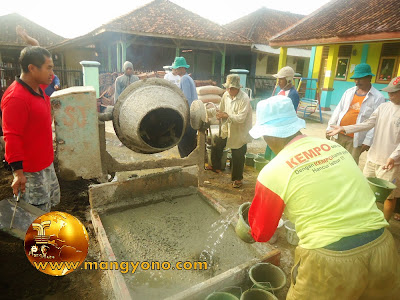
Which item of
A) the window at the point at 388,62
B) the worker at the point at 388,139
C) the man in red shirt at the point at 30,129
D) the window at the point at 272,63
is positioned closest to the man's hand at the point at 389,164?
the worker at the point at 388,139

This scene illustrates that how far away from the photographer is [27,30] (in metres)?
21.0

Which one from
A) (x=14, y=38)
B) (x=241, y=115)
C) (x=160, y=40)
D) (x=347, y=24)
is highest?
(x=347, y=24)

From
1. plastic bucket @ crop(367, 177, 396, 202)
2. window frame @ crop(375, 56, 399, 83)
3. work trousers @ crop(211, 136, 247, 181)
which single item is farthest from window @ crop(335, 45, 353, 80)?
plastic bucket @ crop(367, 177, 396, 202)

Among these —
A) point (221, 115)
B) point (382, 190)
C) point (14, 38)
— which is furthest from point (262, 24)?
point (382, 190)

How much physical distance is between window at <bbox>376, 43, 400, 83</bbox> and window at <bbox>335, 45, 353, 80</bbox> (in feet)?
4.79

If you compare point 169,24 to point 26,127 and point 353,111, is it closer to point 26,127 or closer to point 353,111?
point 353,111

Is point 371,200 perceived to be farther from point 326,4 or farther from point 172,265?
point 326,4

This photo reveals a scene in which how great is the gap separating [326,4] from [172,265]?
1500 centimetres

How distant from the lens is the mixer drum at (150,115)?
3329 mm

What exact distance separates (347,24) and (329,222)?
34.9 feet

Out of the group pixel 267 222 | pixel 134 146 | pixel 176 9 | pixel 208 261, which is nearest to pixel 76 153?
pixel 134 146

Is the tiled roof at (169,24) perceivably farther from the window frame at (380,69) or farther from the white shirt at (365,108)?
the white shirt at (365,108)

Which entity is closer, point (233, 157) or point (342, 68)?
point (233, 157)

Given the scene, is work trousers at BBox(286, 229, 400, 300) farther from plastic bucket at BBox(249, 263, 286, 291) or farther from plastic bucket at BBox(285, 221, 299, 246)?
plastic bucket at BBox(285, 221, 299, 246)
